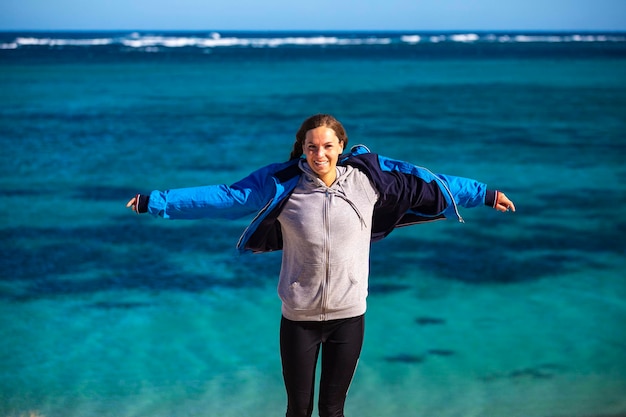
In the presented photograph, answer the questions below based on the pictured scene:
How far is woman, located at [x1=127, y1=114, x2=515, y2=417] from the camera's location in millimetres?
3239

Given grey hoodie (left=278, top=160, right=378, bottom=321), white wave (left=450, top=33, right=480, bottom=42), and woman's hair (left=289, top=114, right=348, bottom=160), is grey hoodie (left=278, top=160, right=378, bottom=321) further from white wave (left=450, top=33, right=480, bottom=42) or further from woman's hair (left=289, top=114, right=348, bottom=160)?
white wave (left=450, top=33, right=480, bottom=42)

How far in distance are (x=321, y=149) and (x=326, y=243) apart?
379 mm

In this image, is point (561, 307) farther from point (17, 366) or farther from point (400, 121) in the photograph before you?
point (400, 121)

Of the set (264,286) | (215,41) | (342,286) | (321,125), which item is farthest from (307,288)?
(215,41)

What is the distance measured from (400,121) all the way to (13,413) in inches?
619

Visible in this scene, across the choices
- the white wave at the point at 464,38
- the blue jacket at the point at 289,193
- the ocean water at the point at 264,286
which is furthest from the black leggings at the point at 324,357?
the white wave at the point at 464,38

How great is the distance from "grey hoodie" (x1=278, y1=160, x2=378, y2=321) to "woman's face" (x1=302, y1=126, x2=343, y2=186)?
59mm

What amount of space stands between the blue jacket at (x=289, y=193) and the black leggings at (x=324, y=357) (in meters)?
0.40

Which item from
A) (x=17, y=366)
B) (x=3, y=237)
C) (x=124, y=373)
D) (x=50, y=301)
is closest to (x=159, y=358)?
(x=124, y=373)

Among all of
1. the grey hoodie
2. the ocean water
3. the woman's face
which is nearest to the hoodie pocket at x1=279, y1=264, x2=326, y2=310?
the grey hoodie

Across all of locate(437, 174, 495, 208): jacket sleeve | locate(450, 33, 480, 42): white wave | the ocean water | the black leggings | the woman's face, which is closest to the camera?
the woman's face

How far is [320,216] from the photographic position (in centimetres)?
323

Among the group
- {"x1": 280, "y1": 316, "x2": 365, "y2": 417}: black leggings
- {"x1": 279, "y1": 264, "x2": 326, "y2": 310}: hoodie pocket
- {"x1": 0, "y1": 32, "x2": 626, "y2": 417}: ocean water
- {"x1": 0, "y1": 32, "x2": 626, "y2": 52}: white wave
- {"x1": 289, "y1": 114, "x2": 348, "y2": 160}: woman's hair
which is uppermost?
{"x1": 0, "y1": 32, "x2": 626, "y2": 52}: white wave

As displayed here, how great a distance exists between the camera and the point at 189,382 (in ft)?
19.3
